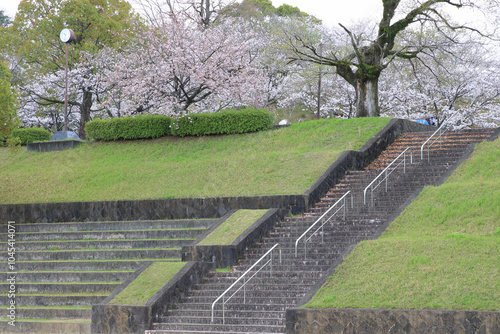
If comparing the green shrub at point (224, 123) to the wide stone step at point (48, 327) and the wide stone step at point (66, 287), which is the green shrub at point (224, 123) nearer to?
the wide stone step at point (66, 287)

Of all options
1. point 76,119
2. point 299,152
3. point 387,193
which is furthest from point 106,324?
point 76,119

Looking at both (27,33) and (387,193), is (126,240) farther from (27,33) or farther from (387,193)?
(27,33)

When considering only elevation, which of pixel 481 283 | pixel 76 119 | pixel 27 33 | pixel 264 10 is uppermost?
pixel 264 10

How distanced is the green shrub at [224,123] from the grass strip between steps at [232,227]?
8.43m

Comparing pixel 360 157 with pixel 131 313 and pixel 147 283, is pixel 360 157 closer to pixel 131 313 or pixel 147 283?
pixel 147 283

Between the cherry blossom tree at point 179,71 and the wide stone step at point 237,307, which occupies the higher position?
the cherry blossom tree at point 179,71

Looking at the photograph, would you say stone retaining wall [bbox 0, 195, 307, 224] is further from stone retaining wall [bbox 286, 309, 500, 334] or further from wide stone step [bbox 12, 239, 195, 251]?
stone retaining wall [bbox 286, 309, 500, 334]

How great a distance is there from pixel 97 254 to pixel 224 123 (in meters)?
10.1

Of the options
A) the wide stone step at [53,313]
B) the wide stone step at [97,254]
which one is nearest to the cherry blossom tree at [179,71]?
the wide stone step at [97,254]

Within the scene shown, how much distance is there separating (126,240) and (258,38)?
21.9 metres

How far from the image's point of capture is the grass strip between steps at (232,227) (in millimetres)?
13500

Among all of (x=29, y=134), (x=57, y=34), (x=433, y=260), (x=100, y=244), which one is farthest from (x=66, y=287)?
(x=57, y=34)

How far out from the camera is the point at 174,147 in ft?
76.6

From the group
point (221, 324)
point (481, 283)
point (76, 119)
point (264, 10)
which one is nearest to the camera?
point (481, 283)
